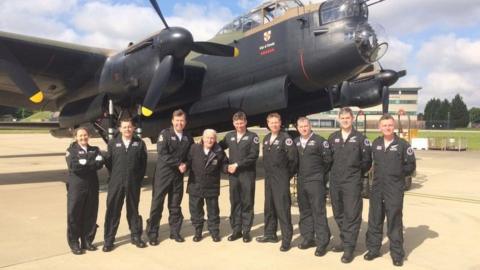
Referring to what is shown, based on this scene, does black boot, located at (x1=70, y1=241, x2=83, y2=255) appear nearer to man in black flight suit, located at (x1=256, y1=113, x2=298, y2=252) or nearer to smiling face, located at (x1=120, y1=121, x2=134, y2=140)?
smiling face, located at (x1=120, y1=121, x2=134, y2=140)

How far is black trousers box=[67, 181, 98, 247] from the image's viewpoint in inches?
222

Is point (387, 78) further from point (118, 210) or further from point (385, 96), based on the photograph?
point (118, 210)

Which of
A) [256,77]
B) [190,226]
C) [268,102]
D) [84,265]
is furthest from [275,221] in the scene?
[256,77]

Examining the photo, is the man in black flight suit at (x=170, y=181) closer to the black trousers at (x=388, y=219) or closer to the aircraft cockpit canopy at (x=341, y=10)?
the black trousers at (x=388, y=219)

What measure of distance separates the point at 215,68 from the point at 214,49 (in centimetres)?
157

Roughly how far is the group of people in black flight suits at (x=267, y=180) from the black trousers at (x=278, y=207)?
0.05 ft

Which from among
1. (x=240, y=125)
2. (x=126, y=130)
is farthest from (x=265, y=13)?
(x=126, y=130)

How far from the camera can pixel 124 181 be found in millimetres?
5969

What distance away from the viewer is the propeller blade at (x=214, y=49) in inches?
426

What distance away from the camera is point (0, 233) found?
6.64 metres

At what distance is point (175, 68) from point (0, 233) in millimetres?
5398

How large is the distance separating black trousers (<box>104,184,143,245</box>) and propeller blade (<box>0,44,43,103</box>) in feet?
20.5

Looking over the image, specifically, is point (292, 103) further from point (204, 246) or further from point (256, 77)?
point (204, 246)

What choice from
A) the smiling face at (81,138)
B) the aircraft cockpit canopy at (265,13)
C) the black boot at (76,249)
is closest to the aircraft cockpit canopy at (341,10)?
the aircraft cockpit canopy at (265,13)
